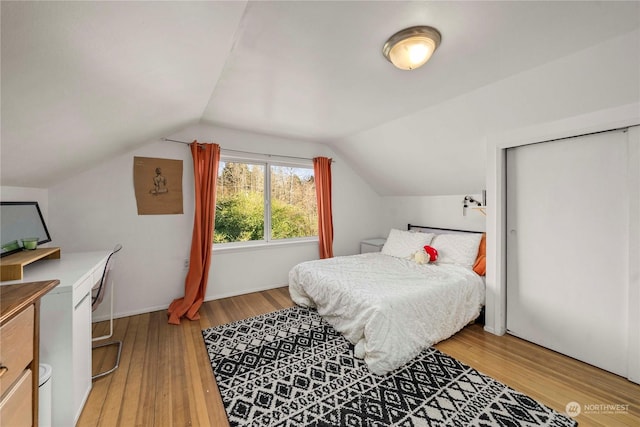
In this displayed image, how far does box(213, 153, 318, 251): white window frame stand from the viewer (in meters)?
3.38

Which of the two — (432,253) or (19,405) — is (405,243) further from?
(19,405)

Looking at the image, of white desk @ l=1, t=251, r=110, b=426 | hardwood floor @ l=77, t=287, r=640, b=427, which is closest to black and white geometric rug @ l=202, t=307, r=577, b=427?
hardwood floor @ l=77, t=287, r=640, b=427

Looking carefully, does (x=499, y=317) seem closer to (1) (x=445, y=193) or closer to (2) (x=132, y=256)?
(1) (x=445, y=193)

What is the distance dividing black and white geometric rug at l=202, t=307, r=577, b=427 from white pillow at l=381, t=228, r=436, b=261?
4.69 feet

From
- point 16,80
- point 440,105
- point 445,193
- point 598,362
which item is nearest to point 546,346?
point 598,362

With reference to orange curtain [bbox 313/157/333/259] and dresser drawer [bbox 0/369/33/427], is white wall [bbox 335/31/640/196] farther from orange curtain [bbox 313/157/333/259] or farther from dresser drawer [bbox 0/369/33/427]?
dresser drawer [bbox 0/369/33/427]

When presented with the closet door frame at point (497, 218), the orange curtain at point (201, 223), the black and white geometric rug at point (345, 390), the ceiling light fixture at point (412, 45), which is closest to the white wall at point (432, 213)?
the closet door frame at point (497, 218)

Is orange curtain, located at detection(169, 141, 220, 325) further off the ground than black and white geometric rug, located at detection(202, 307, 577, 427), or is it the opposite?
orange curtain, located at detection(169, 141, 220, 325)

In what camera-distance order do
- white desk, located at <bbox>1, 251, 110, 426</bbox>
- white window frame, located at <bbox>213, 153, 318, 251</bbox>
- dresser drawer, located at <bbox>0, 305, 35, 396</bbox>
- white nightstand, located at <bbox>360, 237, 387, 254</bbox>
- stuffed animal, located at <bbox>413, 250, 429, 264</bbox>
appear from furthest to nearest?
white nightstand, located at <bbox>360, 237, 387, 254</bbox> < white window frame, located at <bbox>213, 153, 318, 251</bbox> < stuffed animal, located at <bbox>413, 250, 429, 264</bbox> < white desk, located at <bbox>1, 251, 110, 426</bbox> < dresser drawer, located at <bbox>0, 305, 35, 396</bbox>

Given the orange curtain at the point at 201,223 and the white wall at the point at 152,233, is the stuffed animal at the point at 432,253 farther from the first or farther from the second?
the orange curtain at the point at 201,223

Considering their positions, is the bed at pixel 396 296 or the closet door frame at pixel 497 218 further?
the closet door frame at pixel 497 218

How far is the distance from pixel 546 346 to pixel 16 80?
12.6 ft

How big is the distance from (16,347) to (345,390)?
164cm

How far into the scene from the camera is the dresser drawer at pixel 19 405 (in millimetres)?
750
